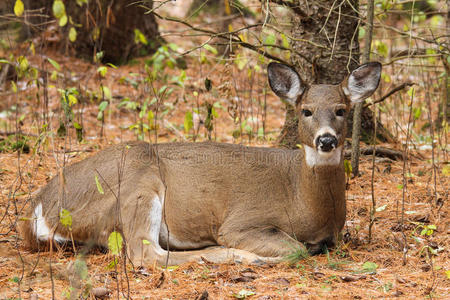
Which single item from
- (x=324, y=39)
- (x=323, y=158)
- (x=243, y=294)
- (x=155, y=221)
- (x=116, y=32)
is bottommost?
(x=243, y=294)

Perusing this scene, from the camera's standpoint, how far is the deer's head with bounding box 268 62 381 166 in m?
4.80

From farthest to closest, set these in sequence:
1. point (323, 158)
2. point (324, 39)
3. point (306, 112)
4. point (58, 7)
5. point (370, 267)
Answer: point (324, 39)
point (58, 7)
point (306, 112)
point (323, 158)
point (370, 267)

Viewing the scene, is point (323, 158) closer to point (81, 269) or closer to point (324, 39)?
point (81, 269)

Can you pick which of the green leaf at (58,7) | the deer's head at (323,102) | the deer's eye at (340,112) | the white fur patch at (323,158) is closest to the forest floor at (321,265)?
the white fur patch at (323,158)

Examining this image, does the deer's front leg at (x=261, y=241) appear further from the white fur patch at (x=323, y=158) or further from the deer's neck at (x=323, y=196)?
the white fur patch at (x=323, y=158)

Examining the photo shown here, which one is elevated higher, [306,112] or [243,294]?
[306,112]

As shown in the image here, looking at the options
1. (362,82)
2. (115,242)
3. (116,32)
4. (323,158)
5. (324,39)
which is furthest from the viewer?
(116,32)

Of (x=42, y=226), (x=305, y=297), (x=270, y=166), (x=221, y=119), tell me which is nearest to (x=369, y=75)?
(x=270, y=166)

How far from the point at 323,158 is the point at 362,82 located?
794mm

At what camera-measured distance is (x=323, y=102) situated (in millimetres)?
4965

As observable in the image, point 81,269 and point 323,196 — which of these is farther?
point 323,196

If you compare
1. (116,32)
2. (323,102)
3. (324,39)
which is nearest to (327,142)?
(323,102)

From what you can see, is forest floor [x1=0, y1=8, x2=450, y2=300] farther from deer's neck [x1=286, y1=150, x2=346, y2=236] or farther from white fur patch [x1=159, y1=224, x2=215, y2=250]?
white fur patch [x1=159, y1=224, x2=215, y2=250]

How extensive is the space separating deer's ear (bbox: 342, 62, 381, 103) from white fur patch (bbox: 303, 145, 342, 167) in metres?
0.55
